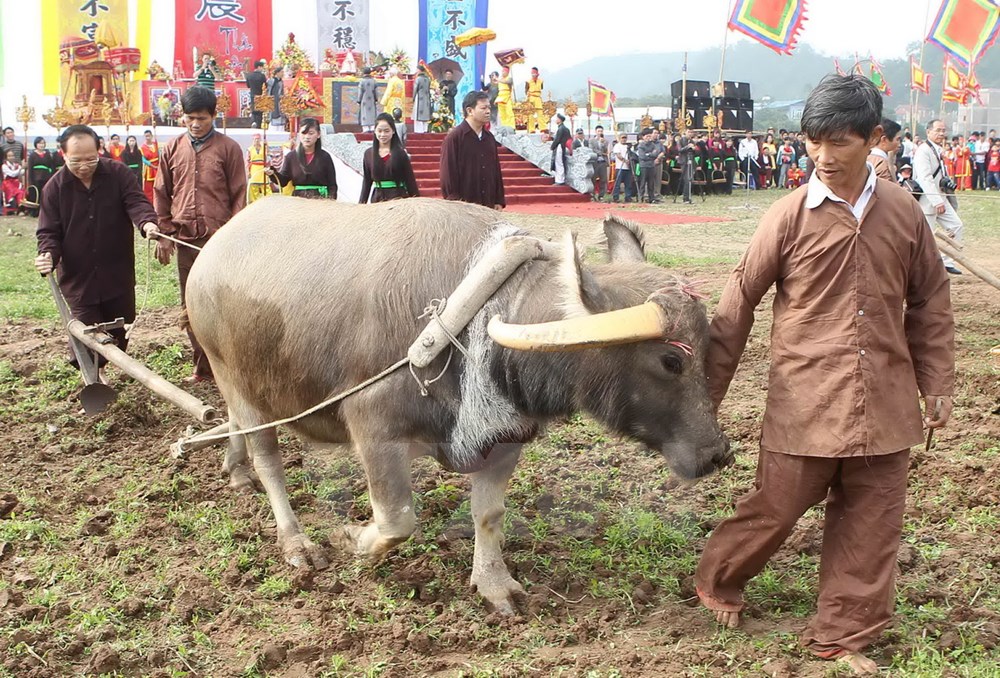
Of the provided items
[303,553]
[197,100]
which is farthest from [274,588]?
[197,100]

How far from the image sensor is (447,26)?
106 ft

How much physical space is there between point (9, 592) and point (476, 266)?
2.13 metres

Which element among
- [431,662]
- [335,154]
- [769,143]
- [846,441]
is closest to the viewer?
[846,441]

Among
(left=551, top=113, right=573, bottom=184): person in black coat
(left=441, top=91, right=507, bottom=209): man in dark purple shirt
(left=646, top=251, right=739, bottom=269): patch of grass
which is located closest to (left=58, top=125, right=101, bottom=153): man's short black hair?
(left=441, top=91, right=507, bottom=209): man in dark purple shirt

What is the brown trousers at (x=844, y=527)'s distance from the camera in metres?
2.98

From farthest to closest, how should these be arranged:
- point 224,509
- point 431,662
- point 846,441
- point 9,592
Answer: point 224,509 → point 9,592 → point 431,662 → point 846,441

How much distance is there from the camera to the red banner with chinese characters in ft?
101

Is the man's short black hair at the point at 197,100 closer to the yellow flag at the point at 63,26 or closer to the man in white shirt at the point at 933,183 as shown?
the man in white shirt at the point at 933,183

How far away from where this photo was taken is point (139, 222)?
5.64m

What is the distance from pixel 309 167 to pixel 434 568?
186 inches

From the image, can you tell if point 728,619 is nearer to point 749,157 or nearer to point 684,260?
point 684,260

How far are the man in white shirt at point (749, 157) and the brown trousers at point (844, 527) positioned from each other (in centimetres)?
2534

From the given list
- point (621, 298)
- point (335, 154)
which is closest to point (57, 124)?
point (335, 154)

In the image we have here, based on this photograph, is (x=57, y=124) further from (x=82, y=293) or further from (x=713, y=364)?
(x=713, y=364)
